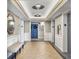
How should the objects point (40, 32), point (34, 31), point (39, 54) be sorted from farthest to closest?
point (40, 32) → point (34, 31) → point (39, 54)

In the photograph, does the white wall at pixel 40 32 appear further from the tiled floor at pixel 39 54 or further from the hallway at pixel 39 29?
the tiled floor at pixel 39 54

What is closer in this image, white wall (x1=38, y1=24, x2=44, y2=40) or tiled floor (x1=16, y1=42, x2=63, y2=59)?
tiled floor (x1=16, y1=42, x2=63, y2=59)

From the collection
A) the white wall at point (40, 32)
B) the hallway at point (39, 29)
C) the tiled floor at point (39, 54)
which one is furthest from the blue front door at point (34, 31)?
the tiled floor at point (39, 54)

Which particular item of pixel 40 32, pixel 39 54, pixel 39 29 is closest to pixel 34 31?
pixel 39 29

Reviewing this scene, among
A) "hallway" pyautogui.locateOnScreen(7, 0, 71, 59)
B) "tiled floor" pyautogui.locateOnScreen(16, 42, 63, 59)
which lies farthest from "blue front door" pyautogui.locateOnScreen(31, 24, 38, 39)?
"tiled floor" pyautogui.locateOnScreen(16, 42, 63, 59)

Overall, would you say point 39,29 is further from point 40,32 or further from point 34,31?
point 34,31

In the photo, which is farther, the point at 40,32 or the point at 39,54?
the point at 40,32

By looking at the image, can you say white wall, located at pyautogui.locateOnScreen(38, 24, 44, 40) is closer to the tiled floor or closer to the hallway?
the hallway

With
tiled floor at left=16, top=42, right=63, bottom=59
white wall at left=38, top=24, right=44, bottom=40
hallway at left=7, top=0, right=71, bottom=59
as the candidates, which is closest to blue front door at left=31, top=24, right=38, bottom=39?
hallway at left=7, top=0, right=71, bottom=59

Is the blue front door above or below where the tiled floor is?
above
